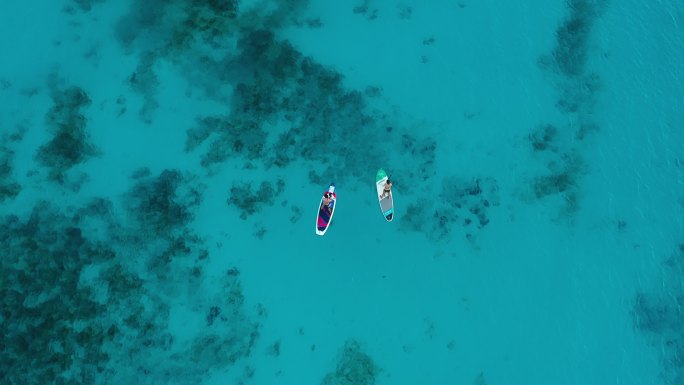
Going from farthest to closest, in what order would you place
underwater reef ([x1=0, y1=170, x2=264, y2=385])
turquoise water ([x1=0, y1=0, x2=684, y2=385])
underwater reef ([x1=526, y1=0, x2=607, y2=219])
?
underwater reef ([x1=526, y1=0, x2=607, y2=219]) → turquoise water ([x1=0, y1=0, x2=684, y2=385]) → underwater reef ([x1=0, y1=170, x2=264, y2=385])

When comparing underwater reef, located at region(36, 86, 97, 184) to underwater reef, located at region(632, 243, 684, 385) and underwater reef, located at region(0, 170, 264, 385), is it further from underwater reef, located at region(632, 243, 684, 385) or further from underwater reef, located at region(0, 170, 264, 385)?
underwater reef, located at region(632, 243, 684, 385)

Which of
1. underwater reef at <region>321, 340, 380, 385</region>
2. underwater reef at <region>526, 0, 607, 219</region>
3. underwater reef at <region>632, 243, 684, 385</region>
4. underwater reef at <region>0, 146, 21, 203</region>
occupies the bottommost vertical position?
underwater reef at <region>321, 340, 380, 385</region>

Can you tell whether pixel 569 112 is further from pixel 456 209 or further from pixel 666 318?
pixel 666 318

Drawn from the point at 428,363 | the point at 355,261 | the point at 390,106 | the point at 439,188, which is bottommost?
the point at 428,363

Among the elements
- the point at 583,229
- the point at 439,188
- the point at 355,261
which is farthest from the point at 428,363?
the point at 583,229

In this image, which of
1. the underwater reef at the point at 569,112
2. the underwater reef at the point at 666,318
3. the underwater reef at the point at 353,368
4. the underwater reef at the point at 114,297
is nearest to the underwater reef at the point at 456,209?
the underwater reef at the point at 569,112

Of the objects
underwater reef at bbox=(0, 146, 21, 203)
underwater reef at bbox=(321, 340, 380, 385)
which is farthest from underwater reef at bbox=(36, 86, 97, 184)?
underwater reef at bbox=(321, 340, 380, 385)

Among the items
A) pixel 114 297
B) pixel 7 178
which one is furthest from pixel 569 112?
pixel 7 178

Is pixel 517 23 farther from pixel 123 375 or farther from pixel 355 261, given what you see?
pixel 123 375
